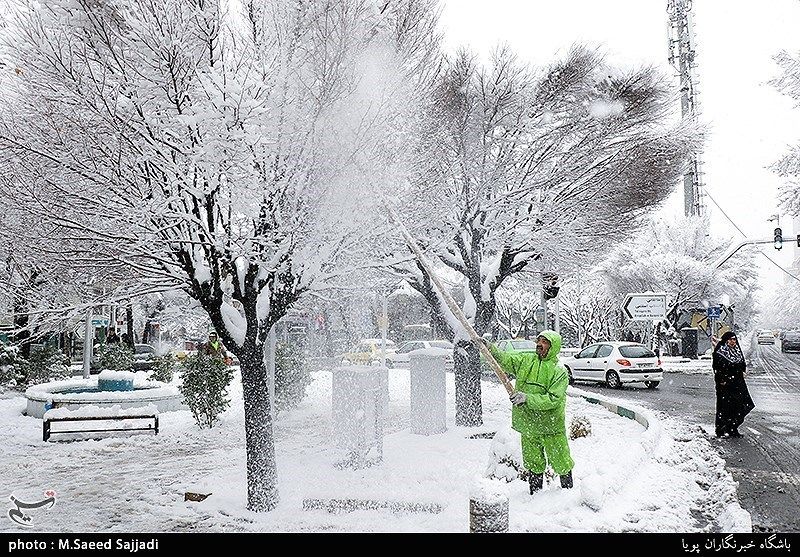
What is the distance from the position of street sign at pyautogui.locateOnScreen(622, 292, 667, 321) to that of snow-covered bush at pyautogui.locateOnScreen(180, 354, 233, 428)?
37.1 feet

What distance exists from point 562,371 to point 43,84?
5.41m

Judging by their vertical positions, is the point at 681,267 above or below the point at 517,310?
above

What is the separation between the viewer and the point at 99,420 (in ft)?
35.2

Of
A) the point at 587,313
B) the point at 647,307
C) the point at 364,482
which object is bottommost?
the point at 364,482

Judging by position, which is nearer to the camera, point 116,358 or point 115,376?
point 115,376

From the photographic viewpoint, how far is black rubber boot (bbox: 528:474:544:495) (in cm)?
620

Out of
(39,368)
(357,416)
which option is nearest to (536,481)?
(357,416)

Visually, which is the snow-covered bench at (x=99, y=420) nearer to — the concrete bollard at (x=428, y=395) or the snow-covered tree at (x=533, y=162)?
the concrete bollard at (x=428, y=395)

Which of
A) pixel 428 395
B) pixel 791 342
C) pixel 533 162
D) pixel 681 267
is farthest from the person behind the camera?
pixel 791 342

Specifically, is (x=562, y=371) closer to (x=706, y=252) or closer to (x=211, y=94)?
(x=211, y=94)

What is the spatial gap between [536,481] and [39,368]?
53.1 feet

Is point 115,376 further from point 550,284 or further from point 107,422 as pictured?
point 550,284

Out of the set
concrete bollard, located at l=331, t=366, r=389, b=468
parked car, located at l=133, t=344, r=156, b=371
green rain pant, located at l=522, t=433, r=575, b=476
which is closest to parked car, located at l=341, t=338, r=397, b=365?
parked car, located at l=133, t=344, r=156, b=371

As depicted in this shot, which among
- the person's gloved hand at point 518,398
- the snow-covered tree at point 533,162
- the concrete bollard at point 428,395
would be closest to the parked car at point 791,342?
the snow-covered tree at point 533,162
